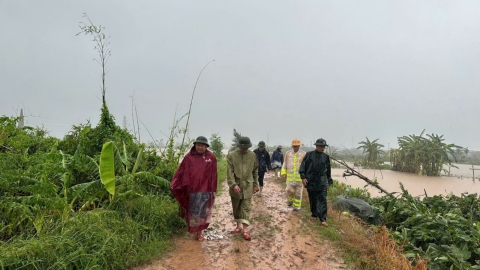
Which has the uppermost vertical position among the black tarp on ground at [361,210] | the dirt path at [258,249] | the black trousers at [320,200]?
the black trousers at [320,200]

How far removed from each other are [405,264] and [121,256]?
3.49 metres

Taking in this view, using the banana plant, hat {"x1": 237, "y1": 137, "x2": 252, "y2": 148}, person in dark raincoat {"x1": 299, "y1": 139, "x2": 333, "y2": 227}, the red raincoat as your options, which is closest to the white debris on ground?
the red raincoat

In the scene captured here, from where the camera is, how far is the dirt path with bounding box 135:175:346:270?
3512 millimetres

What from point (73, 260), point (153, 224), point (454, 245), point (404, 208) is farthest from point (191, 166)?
point (404, 208)

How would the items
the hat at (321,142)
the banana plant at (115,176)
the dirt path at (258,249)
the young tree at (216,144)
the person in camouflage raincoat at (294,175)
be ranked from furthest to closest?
the young tree at (216,144) < the person in camouflage raincoat at (294,175) < the hat at (321,142) < the banana plant at (115,176) < the dirt path at (258,249)

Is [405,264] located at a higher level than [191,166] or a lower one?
lower

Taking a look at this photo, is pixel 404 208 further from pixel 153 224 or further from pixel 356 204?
pixel 153 224

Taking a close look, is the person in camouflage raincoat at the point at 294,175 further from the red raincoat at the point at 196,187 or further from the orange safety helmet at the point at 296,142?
the red raincoat at the point at 196,187

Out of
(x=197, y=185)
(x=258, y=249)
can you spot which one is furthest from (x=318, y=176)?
(x=197, y=185)

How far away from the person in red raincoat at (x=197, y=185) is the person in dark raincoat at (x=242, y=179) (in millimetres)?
316

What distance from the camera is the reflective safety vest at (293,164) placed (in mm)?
6178

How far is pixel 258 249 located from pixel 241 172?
1190 millimetres

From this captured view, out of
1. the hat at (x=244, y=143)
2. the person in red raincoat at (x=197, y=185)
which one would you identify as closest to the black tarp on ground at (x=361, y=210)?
the hat at (x=244, y=143)

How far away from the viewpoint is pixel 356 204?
6488mm
